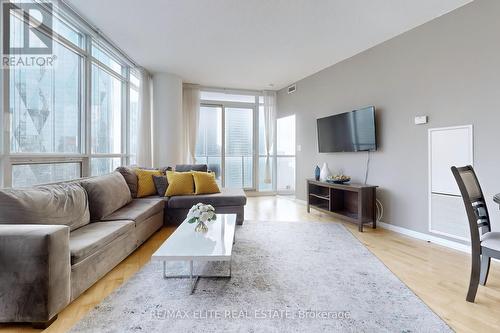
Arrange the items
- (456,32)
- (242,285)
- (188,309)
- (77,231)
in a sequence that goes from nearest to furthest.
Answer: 1. (188,309)
2. (242,285)
3. (77,231)
4. (456,32)

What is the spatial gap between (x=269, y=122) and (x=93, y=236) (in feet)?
16.2

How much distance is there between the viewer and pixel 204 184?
3750mm

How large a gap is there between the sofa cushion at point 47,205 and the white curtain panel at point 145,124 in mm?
2210

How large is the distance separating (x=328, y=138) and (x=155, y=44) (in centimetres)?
324

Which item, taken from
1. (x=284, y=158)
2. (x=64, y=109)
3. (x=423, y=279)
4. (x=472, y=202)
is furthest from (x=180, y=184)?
(x=284, y=158)

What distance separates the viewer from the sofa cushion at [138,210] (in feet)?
8.54

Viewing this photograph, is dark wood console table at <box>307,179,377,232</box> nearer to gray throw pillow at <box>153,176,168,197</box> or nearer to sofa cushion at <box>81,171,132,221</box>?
gray throw pillow at <box>153,176,168,197</box>

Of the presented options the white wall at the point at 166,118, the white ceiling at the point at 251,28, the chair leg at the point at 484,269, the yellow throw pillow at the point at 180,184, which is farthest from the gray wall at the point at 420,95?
the white wall at the point at 166,118

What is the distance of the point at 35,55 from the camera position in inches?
97.3

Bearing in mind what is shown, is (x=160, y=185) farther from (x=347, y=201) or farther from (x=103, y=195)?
(x=347, y=201)

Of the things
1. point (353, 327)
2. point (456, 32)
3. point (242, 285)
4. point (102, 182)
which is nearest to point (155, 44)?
point (102, 182)

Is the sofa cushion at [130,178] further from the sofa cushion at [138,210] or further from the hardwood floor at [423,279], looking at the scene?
the hardwood floor at [423,279]

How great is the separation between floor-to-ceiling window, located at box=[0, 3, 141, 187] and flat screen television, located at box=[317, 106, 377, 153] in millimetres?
3656

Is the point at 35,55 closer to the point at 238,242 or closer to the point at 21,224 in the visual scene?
the point at 21,224
